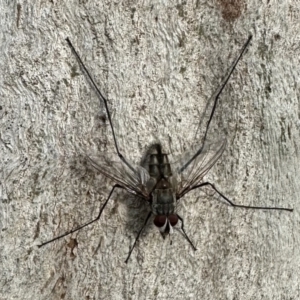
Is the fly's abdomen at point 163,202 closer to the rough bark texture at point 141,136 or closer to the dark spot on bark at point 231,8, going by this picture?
the rough bark texture at point 141,136

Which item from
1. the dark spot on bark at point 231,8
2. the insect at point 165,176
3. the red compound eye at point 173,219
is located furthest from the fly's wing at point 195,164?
the dark spot on bark at point 231,8

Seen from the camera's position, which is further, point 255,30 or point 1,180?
point 255,30

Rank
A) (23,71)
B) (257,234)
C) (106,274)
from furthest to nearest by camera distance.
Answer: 1. (257,234)
2. (106,274)
3. (23,71)

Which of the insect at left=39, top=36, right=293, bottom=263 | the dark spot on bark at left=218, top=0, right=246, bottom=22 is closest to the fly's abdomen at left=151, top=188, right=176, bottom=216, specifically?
the insect at left=39, top=36, right=293, bottom=263

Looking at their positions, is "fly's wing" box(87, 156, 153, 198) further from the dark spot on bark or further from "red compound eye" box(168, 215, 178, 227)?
the dark spot on bark

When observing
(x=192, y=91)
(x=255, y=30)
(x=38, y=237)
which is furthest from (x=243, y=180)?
(x=38, y=237)

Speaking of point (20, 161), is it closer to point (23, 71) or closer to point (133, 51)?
point (23, 71)
